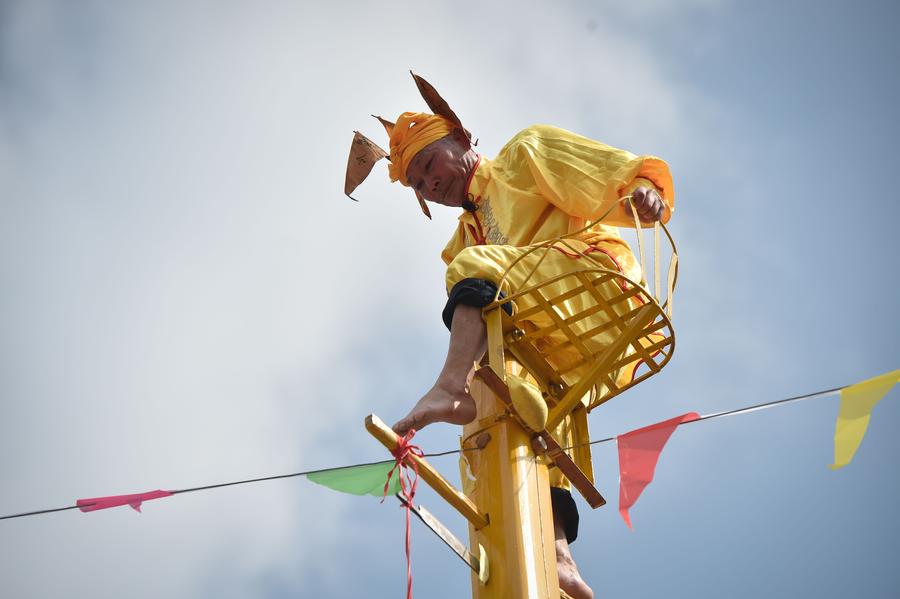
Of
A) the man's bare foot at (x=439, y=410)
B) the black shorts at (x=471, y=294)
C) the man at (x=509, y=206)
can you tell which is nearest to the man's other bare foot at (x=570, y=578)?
the man at (x=509, y=206)

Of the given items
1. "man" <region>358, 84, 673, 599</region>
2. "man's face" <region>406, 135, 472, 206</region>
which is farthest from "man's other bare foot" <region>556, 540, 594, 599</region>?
"man's face" <region>406, 135, 472, 206</region>

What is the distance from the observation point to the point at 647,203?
154 inches

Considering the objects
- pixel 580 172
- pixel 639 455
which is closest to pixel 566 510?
pixel 639 455

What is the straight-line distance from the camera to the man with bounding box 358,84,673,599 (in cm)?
376

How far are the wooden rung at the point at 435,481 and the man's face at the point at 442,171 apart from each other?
65.7 inches

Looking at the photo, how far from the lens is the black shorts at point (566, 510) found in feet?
13.4

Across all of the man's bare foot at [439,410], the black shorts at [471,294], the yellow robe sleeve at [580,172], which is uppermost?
the yellow robe sleeve at [580,172]

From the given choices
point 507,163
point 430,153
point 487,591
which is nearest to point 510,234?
point 507,163

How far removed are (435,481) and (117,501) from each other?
1.06 meters

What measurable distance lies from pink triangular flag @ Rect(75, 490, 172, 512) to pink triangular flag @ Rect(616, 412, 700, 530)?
154 cm

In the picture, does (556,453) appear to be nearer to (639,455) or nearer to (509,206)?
(639,455)

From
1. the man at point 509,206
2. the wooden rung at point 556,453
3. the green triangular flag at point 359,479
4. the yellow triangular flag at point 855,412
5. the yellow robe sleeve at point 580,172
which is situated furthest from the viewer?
the yellow robe sleeve at point 580,172

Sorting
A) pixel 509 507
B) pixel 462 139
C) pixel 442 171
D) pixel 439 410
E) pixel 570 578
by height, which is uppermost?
pixel 462 139

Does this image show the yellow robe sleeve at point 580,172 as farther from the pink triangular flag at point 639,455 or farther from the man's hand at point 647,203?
the pink triangular flag at point 639,455
